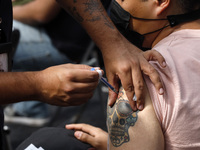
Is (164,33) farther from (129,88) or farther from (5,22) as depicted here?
(5,22)

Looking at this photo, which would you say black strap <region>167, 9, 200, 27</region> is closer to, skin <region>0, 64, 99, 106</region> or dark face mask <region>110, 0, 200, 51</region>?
dark face mask <region>110, 0, 200, 51</region>

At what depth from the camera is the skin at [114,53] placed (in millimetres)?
1360

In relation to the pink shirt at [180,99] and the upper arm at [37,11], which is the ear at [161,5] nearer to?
the pink shirt at [180,99]

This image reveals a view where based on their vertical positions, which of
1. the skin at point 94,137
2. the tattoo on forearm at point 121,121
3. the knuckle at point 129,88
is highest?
the knuckle at point 129,88

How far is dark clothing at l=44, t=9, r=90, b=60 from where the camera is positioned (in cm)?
298

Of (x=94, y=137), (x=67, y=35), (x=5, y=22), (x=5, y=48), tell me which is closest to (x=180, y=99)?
(x=94, y=137)

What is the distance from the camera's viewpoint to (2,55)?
1.42 metres

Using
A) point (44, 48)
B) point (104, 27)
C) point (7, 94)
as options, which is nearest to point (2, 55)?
point (7, 94)

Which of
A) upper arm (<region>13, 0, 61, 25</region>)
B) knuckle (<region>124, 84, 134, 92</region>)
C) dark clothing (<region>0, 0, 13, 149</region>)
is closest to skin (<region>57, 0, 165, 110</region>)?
knuckle (<region>124, 84, 134, 92</region>)

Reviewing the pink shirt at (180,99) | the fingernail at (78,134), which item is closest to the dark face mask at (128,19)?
the pink shirt at (180,99)

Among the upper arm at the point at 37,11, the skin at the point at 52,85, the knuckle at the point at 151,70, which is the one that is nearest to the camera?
the skin at the point at 52,85

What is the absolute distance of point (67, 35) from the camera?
3.05m

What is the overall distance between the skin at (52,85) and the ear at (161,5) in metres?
0.57

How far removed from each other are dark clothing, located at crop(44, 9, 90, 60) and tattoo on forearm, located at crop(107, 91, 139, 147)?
173 centimetres
